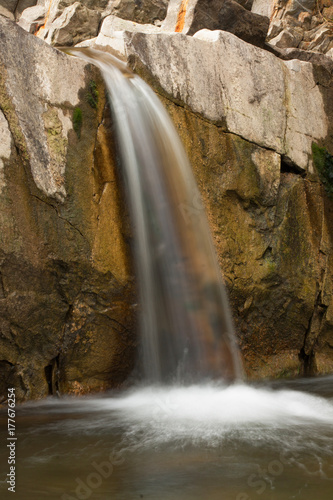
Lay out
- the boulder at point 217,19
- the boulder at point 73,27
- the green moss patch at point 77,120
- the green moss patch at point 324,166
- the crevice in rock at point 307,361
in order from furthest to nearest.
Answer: the boulder at point 73,27
the boulder at point 217,19
the green moss patch at point 324,166
the crevice in rock at point 307,361
the green moss patch at point 77,120

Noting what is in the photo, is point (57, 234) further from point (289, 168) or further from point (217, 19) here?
point (217, 19)

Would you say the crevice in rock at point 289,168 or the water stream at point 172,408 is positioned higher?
the crevice in rock at point 289,168

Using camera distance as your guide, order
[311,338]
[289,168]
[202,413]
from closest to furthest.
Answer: [202,413], [311,338], [289,168]

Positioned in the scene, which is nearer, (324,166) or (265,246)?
(265,246)

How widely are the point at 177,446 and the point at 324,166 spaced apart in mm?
5125

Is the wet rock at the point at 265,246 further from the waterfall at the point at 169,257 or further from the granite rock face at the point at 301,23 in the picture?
the granite rock face at the point at 301,23

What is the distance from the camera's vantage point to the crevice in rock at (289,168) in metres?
6.83

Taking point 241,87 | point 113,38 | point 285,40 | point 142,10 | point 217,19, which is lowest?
point 241,87

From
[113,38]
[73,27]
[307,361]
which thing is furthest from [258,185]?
[73,27]

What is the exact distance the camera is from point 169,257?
5.38 meters

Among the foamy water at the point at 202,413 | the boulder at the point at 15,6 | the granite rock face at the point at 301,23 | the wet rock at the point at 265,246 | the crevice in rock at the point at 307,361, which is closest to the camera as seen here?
the foamy water at the point at 202,413

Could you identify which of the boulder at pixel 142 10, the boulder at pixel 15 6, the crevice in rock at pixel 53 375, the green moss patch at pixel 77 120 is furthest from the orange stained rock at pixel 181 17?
the boulder at pixel 15 6

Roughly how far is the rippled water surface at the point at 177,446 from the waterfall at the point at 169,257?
35cm

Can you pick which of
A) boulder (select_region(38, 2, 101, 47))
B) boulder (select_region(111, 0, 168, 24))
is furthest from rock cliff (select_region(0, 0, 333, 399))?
boulder (select_region(111, 0, 168, 24))
